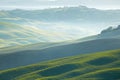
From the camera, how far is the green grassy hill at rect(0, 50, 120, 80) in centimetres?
14775

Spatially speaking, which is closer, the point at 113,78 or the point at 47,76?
the point at 113,78

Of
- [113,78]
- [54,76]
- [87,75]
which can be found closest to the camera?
[113,78]

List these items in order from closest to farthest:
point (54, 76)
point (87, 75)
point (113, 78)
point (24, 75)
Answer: point (113, 78) < point (87, 75) < point (54, 76) < point (24, 75)

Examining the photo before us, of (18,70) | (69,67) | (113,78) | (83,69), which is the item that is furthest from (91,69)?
(18,70)

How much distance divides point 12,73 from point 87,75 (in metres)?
43.0

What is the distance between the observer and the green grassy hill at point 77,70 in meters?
148

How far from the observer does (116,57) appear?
176125 millimetres

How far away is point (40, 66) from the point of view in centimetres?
18738

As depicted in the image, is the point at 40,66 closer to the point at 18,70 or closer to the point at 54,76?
the point at 18,70

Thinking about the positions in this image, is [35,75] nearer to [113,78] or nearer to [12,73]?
[12,73]

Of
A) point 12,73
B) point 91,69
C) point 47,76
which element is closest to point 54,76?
point 47,76

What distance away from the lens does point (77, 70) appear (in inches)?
6432

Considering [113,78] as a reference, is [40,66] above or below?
above

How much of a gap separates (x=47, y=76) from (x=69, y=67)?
542 inches
